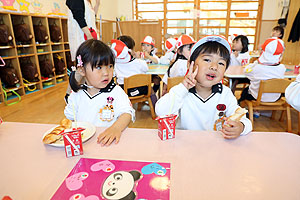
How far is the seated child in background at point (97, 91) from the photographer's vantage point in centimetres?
121

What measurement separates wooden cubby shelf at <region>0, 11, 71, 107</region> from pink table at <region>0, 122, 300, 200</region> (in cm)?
338

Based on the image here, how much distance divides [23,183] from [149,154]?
40cm

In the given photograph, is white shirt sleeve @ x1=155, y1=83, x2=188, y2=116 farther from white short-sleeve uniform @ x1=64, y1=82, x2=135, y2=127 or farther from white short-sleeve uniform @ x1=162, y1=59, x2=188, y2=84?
white short-sleeve uniform @ x1=162, y1=59, x2=188, y2=84

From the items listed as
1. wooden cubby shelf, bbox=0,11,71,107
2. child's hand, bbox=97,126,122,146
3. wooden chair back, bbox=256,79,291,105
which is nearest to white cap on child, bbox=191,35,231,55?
child's hand, bbox=97,126,122,146

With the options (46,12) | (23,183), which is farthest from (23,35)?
(23,183)

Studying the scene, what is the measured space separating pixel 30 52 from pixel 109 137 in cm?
417

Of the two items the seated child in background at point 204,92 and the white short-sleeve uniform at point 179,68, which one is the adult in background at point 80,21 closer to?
the white short-sleeve uniform at point 179,68

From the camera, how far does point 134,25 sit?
19.6 feet

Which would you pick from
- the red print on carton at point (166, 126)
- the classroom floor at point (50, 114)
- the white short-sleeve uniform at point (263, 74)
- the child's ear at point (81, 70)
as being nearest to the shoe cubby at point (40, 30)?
the classroom floor at point (50, 114)

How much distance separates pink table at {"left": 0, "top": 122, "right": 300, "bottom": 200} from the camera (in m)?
0.57

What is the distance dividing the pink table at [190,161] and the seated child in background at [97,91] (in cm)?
32

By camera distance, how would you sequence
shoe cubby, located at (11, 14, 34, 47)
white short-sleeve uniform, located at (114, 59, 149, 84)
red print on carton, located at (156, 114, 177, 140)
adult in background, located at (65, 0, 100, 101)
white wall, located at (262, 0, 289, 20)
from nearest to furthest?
1. red print on carton, located at (156, 114, 177, 140)
2. adult in background, located at (65, 0, 100, 101)
3. white short-sleeve uniform, located at (114, 59, 149, 84)
4. shoe cubby, located at (11, 14, 34, 47)
5. white wall, located at (262, 0, 289, 20)

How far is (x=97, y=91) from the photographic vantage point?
4.33ft

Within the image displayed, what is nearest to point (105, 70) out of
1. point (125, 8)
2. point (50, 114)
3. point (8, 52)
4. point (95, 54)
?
point (95, 54)
